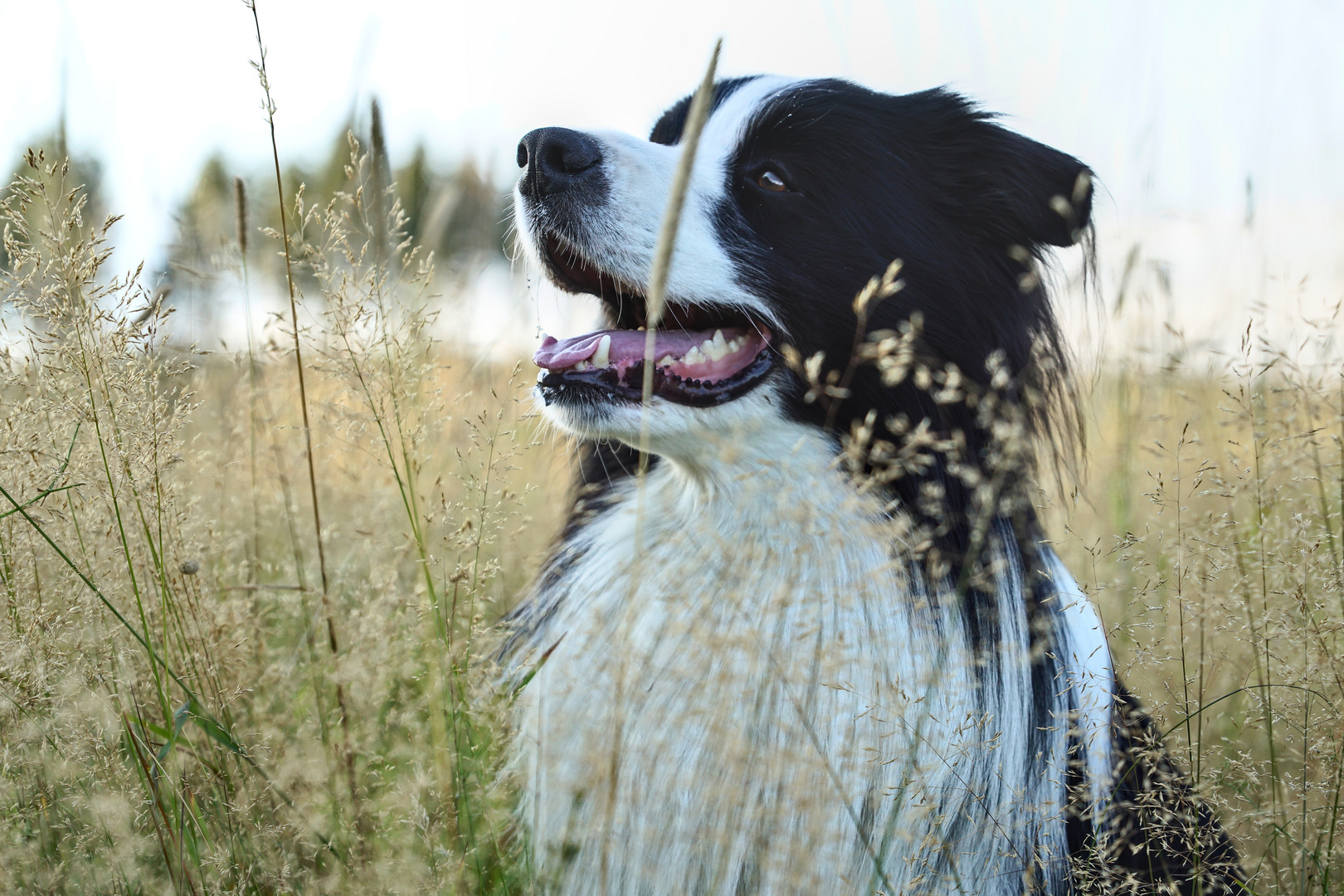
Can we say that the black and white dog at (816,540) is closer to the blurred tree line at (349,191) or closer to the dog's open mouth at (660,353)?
the dog's open mouth at (660,353)

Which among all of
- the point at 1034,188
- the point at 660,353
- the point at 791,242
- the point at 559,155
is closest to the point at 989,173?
the point at 1034,188

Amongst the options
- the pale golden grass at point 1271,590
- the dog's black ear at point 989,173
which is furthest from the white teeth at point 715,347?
the pale golden grass at point 1271,590

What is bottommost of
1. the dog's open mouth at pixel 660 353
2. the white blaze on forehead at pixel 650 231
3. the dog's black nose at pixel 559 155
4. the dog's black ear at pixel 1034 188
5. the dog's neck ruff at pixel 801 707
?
the dog's neck ruff at pixel 801 707

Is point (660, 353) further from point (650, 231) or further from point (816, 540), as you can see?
point (816, 540)

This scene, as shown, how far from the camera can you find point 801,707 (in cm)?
159

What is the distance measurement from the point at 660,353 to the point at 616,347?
99 millimetres

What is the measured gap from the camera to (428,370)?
71.6 inches

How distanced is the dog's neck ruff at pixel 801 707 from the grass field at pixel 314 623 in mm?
163

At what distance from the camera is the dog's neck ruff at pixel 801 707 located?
65.6 inches

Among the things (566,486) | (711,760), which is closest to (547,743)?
(711,760)

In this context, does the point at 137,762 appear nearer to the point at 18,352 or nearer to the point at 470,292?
the point at 18,352

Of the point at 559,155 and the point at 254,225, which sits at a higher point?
the point at 559,155

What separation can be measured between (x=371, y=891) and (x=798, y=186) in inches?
66.7

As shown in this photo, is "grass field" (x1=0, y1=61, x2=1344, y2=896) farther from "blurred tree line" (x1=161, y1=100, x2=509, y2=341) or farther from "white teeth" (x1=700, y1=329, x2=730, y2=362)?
"white teeth" (x1=700, y1=329, x2=730, y2=362)
